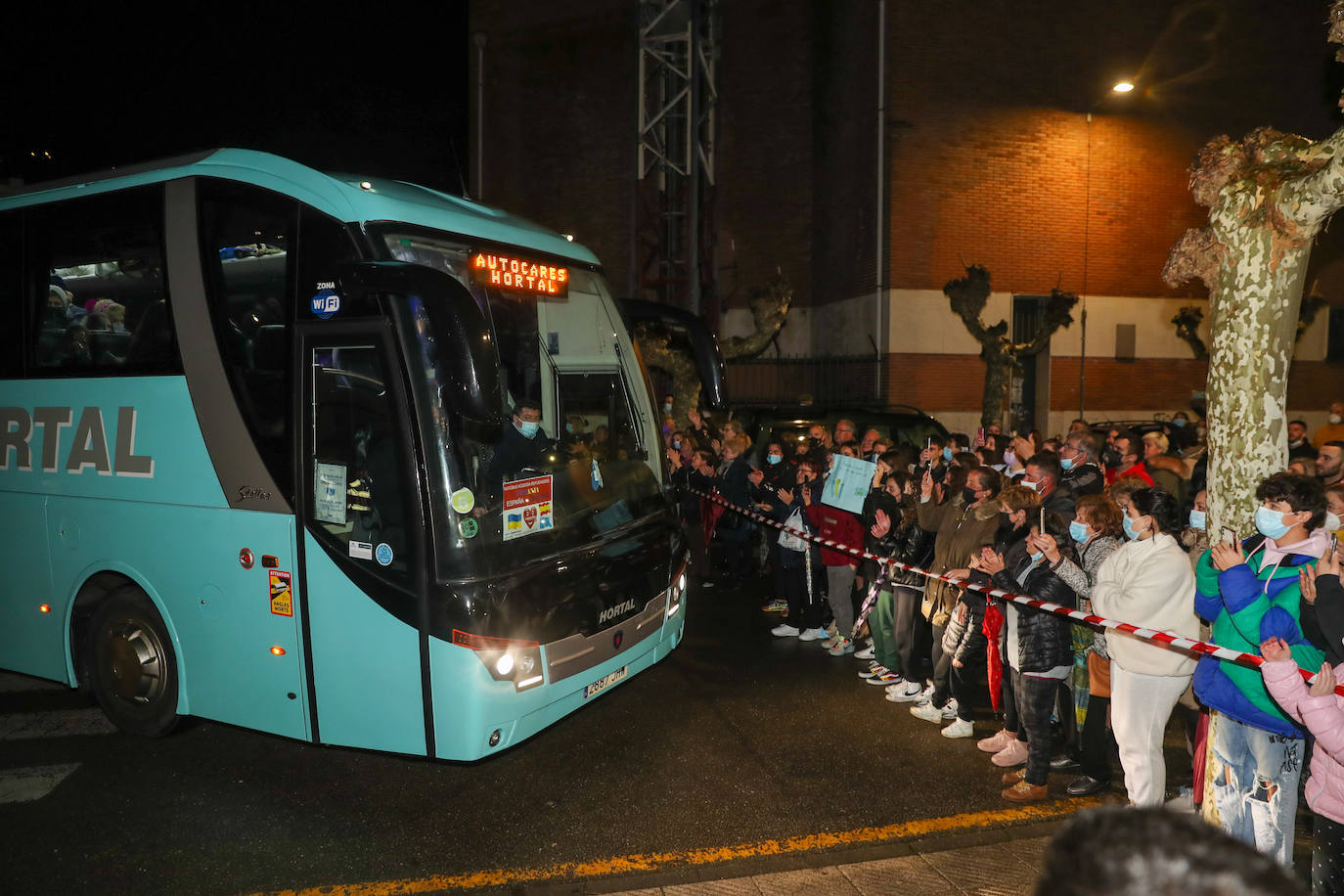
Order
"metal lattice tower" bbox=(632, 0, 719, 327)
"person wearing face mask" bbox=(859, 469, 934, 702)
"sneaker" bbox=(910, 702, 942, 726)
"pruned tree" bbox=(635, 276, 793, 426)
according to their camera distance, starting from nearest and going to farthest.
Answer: "sneaker" bbox=(910, 702, 942, 726) → "person wearing face mask" bbox=(859, 469, 934, 702) → "pruned tree" bbox=(635, 276, 793, 426) → "metal lattice tower" bbox=(632, 0, 719, 327)

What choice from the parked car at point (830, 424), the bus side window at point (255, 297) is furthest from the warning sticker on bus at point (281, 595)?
the parked car at point (830, 424)

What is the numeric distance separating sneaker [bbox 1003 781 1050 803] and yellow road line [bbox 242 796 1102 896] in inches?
3.7

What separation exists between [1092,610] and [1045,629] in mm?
300

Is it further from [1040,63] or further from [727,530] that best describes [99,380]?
[1040,63]

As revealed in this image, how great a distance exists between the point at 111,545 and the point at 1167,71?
912 inches

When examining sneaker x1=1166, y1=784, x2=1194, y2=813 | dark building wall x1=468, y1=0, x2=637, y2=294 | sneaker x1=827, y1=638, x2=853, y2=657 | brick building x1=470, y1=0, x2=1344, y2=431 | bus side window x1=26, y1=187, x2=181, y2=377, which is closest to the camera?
sneaker x1=1166, y1=784, x2=1194, y2=813

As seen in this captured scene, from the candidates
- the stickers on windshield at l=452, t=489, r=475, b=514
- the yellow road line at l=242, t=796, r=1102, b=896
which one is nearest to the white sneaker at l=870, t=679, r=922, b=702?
the yellow road line at l=242, t=796, r=1102, b=896

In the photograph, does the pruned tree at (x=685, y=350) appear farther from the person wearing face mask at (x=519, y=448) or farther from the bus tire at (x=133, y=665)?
the bus tire at (x=133, y=665)

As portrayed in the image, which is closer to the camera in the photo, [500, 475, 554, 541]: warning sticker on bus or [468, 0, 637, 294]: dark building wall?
[500, 475, 554, 541]: warning sticker on bus

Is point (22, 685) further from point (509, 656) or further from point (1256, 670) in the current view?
point (1256, 670)

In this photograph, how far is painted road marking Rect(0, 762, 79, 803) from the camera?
5.11 meters

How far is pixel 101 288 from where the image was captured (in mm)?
5797

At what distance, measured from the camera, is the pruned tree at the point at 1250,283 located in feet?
17.4

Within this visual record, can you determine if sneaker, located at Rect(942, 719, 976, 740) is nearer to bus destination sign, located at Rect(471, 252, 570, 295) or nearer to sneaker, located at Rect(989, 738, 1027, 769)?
sneaker, located at Rect(989, 738, 1027, 769)
